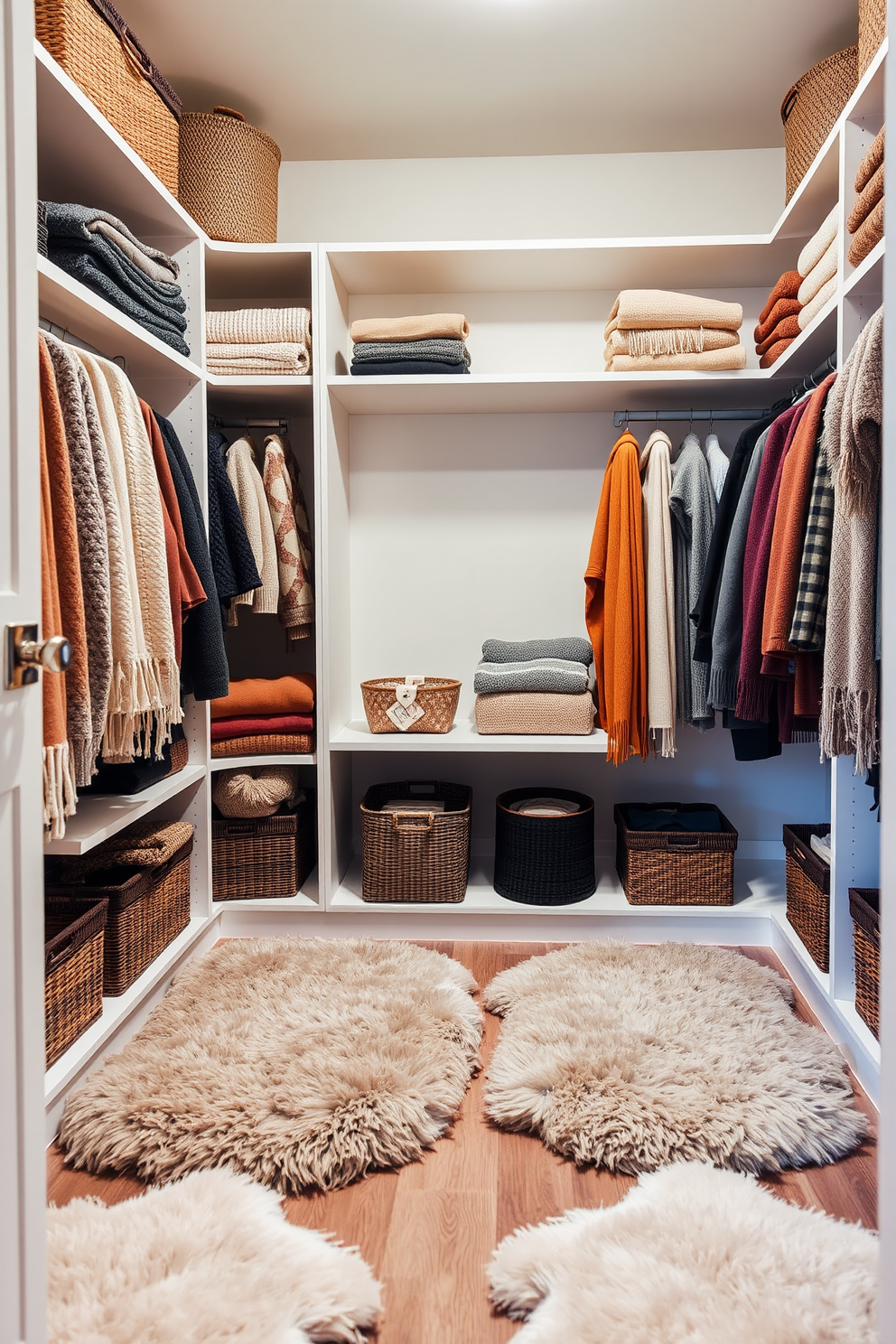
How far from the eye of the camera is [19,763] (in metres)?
0.99

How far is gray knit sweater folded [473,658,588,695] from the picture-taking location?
2.61m

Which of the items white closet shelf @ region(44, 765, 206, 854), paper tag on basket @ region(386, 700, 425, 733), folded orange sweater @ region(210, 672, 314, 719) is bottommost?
white closet shelf @ region(44, 765, 206, 854)

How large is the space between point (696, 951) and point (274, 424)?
2.08 meters

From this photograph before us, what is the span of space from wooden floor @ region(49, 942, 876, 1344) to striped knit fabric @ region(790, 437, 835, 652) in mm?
957

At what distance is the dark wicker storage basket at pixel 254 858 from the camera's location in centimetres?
260

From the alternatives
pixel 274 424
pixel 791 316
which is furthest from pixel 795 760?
pixel 274 424

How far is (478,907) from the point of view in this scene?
8.37ft

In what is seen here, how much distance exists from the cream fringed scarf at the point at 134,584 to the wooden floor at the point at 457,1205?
844 mm

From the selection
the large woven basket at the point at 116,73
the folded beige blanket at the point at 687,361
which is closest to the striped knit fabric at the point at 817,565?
the folded beige blanket at the point at 687,361

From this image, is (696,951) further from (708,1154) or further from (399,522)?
(399,522)

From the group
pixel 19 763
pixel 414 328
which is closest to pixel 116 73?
pixel 414 328

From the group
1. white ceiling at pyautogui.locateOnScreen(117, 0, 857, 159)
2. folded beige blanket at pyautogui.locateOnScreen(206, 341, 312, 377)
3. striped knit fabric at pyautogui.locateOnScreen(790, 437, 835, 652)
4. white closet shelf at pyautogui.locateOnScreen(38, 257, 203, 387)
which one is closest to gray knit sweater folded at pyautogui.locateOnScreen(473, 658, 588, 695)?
striped knit fabric at pyautogui.locateOnScreen(790, 437, 835, 652)

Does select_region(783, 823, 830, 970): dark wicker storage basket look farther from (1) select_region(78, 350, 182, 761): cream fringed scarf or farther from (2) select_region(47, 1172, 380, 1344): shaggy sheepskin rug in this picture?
(1) select_region(78, 350, 182, 761): cream fringed scarf

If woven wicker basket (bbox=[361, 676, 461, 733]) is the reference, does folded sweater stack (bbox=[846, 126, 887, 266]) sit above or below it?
above
